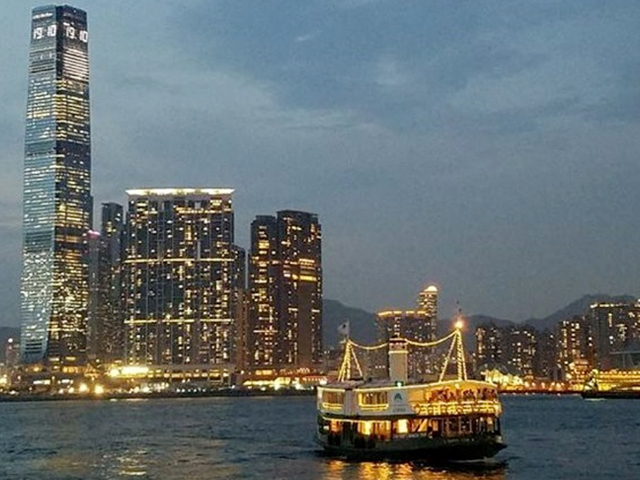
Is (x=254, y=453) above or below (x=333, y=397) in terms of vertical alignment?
below

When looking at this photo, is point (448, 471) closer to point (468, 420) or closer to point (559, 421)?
point (468, 420)

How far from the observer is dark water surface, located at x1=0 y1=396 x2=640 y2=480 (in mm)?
62094

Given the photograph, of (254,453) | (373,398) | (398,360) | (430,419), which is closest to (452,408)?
(430,419)

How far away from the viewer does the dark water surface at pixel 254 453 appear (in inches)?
2445

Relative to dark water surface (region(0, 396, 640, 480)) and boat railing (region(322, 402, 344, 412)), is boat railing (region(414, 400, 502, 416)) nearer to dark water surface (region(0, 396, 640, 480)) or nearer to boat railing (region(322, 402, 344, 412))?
dark water surface (region(0, 396, 640, 480))

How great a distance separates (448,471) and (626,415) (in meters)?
101

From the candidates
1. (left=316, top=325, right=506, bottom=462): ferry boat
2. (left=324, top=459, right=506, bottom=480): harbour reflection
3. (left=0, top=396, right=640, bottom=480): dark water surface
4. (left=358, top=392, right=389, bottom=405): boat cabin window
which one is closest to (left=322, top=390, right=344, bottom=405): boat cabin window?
(left=316, top=325, right=506, bottom=462): ferry boat

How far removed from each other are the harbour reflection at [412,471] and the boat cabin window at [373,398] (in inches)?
151

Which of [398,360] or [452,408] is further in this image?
[398,360]

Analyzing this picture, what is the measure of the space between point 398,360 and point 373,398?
3.58 meters

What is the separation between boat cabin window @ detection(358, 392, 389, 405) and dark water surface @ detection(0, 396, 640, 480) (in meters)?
3.88

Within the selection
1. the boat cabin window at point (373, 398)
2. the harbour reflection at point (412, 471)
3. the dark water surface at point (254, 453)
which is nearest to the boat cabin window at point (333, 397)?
the boat cabin window at point (373, 398)

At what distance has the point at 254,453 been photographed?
78875 mm

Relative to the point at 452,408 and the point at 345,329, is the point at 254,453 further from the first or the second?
the point at 452,408
